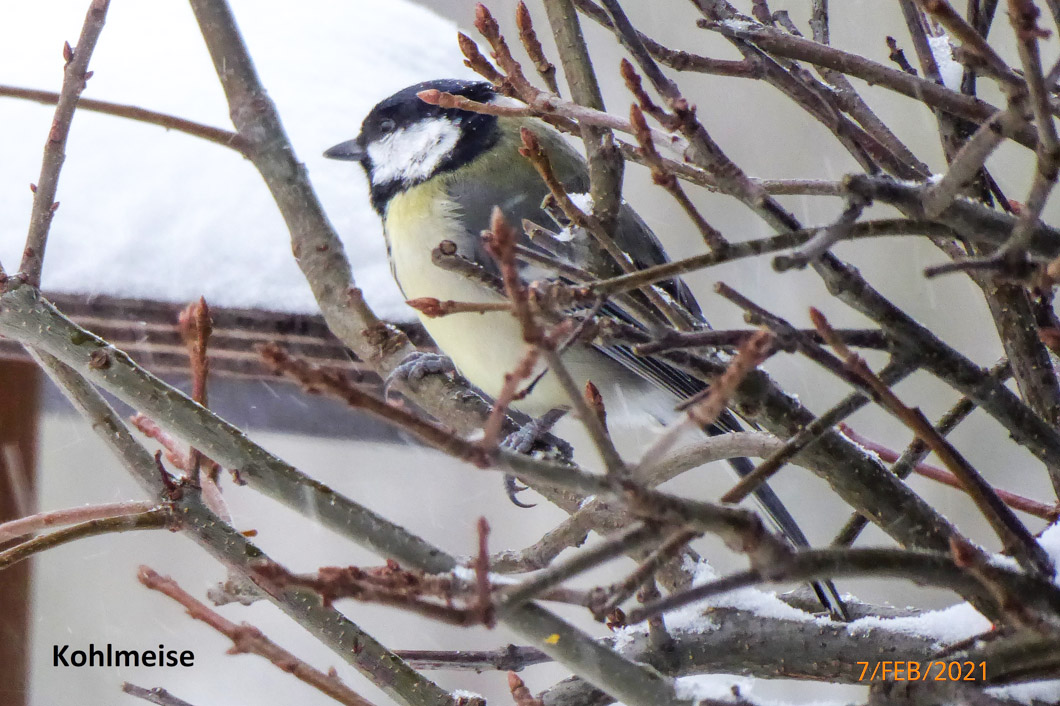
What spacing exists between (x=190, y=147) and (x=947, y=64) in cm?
137

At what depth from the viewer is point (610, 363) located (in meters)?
1.65

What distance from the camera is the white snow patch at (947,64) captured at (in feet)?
3.42

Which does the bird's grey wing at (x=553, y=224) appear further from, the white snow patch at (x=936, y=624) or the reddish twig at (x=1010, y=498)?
the white snow patch at (x=936, y=624)

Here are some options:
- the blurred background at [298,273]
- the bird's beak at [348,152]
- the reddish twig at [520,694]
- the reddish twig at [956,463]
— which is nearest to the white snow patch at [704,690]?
the reddish twig at [520,694]

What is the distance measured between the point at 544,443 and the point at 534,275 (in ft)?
1.17

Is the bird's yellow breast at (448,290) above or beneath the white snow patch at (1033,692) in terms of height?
above

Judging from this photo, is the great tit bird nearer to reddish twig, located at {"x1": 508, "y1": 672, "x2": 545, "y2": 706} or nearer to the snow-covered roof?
the snow-covered roof

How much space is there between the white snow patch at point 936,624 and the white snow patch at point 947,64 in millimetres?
519

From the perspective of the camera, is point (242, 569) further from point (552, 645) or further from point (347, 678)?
point (347, 678)

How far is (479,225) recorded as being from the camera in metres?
1.61

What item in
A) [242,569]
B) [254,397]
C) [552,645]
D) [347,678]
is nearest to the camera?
[552,645]

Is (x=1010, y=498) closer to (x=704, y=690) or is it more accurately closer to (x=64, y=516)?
(x=704, y=690)

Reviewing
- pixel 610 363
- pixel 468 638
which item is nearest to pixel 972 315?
pixel 468 638

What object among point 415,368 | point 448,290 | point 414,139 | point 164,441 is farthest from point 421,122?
point 164,441
